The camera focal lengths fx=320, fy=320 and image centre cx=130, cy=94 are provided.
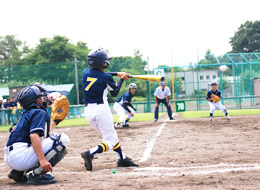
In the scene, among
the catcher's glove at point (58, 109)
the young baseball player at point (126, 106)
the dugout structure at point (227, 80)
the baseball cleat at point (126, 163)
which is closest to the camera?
the catcher's glove at point (58, 109)

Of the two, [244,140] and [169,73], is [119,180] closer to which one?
[244,140]

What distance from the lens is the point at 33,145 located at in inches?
152

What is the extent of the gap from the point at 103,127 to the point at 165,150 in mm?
2262

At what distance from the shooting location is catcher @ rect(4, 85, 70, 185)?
3916 mm

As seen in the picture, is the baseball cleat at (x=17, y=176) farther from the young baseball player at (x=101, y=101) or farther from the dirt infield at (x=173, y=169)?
the young baseball player at (x=101, y=101)

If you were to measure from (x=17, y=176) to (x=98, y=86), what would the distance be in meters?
1.79

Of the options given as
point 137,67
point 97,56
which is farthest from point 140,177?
point 137,67

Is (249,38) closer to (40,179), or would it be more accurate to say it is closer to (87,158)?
(87,158)

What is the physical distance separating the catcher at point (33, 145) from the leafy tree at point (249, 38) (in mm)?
67592

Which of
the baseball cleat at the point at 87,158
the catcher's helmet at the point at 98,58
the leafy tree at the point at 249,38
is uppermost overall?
the leafy tree at the point at 249,38

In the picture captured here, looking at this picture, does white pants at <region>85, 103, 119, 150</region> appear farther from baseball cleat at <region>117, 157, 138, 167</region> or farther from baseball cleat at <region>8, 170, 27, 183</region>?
baseball cleat at <region>8, 170, 27, 183</region>

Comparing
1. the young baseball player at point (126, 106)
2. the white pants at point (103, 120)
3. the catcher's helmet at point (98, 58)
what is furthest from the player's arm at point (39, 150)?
the young baseball player at point (126, 106)

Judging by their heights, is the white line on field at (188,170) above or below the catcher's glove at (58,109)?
below

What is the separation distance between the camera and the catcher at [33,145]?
392 centimetres
